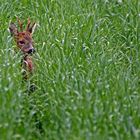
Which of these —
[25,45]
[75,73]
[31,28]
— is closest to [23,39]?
[25,45]

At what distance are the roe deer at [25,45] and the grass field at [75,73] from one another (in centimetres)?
7

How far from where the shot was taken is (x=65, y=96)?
15.2ft

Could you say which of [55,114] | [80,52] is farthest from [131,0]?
[55,114]

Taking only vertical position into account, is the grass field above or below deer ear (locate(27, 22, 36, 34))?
below

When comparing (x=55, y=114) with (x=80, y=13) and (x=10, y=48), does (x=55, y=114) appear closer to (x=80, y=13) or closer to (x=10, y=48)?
(x=10, y=48)

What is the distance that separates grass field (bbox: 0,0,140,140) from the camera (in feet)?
13.9

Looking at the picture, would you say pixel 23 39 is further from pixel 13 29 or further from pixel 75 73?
pixel 75 73

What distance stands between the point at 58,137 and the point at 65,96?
1.74 feet

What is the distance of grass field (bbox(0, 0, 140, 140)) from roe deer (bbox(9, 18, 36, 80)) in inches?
2.7

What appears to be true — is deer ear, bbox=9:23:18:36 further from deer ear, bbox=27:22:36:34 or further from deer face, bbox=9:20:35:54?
deer ear, bbox=27:22:36:34

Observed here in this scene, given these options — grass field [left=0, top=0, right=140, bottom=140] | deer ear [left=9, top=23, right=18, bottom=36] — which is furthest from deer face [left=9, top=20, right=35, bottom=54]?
grass field [left=0, top=0, right=140, bottom=140]

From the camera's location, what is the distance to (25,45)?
5.40 m

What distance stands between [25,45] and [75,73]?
2.01 ft

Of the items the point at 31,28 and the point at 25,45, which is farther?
the point at 31,28
